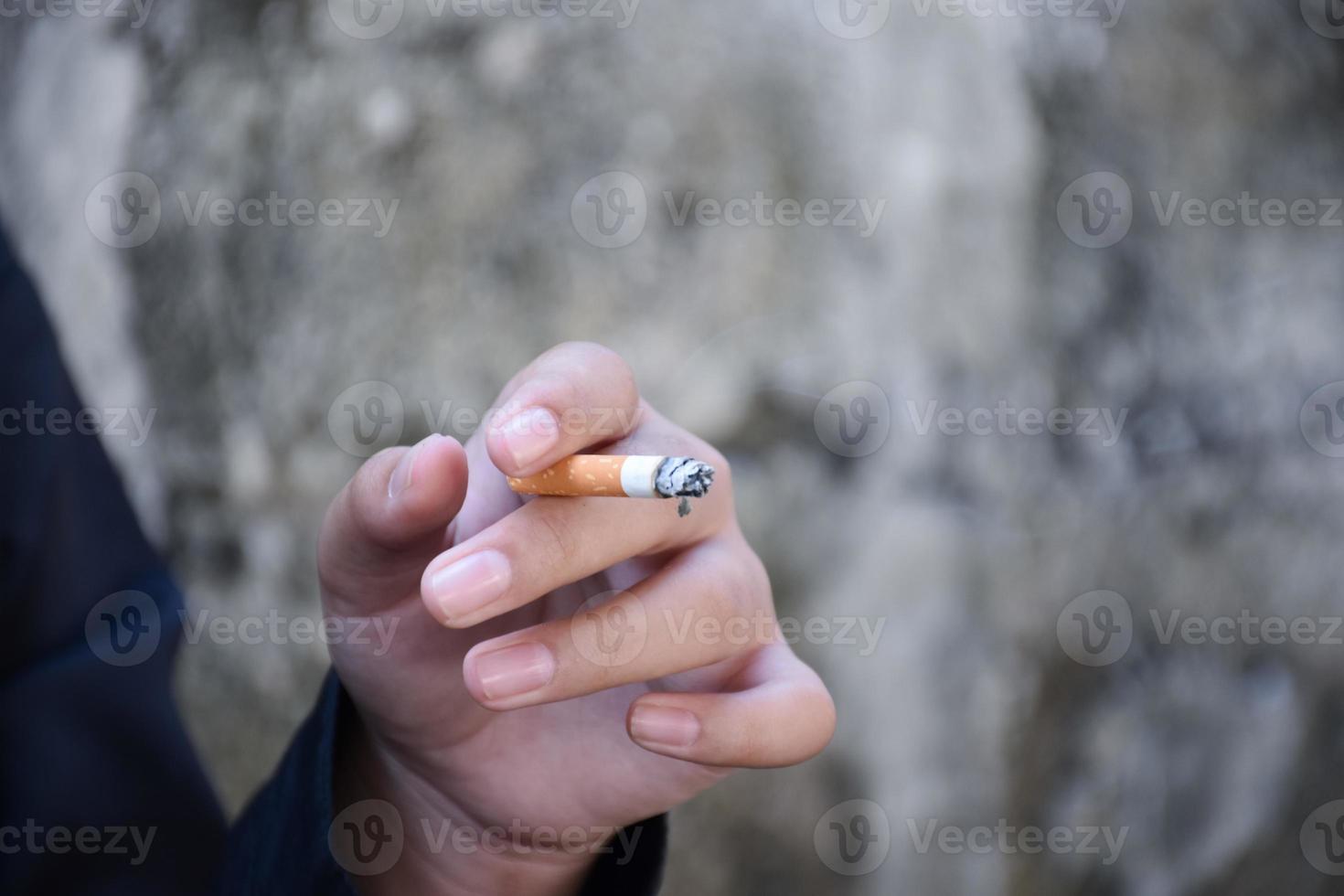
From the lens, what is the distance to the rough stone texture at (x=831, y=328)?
1.07 metres

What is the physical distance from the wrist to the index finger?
23 centimetres

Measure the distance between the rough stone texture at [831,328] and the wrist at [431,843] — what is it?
1.85ft

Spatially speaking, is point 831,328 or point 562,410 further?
point 831,328

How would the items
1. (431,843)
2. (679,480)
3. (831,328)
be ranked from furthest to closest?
1. (831,328)
2. (431,843)
3. (679,480)

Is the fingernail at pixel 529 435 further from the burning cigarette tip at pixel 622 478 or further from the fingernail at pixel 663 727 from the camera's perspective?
the fingernail at pixel 663 727

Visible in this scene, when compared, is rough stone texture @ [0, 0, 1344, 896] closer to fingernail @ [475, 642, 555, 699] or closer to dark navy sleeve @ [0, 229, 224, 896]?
dark navy sleeve @ [0, 229, 224, 896]

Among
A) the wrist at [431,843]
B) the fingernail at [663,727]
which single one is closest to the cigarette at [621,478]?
the fingernail at [663,727]

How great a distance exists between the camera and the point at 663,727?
18.0 inches

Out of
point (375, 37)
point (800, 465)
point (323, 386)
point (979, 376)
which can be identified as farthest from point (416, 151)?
point (979, 376)

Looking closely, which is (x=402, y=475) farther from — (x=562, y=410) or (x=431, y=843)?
(x=431, y=843)

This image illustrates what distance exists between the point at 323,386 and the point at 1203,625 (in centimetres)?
109

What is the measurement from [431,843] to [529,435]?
0.94 feet

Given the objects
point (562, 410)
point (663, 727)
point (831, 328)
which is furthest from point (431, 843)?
point (831, 328)

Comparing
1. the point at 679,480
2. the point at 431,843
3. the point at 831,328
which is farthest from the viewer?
the point at 831,328
